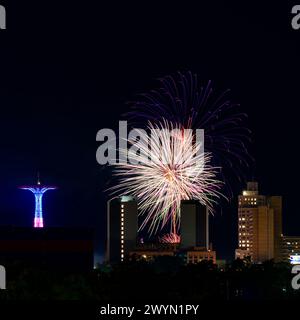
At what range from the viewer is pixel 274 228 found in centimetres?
14238

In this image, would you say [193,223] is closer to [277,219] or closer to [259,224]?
[259,224]

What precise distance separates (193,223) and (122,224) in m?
9.64

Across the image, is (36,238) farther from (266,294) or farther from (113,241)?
(113,241)

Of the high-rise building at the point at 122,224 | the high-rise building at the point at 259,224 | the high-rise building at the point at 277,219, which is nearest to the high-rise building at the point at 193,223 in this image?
the high-rise building at the point at 122,224

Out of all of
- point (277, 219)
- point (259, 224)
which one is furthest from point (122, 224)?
point (277, 219)

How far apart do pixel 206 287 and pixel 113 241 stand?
216ft

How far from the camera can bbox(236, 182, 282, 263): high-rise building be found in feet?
460

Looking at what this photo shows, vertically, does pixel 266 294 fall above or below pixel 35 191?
below

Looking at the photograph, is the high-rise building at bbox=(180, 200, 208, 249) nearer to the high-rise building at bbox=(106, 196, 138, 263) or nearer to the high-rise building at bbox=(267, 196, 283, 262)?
the high-rise building at bbox=(106, 196, 138, 263)

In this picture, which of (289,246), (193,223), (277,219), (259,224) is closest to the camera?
(193,223)

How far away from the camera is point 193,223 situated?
120625mm

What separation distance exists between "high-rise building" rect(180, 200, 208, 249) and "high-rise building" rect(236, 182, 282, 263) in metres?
17.0

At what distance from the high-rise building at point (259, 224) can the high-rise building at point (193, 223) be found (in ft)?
55.8
